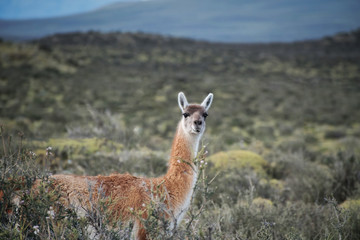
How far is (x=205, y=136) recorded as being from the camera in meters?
4.73

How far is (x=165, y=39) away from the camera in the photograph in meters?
60.8

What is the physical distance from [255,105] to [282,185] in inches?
689

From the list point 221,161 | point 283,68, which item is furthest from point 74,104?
point 283,68

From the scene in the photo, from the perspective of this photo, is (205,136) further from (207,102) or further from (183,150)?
(183,150)

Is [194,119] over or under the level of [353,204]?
over

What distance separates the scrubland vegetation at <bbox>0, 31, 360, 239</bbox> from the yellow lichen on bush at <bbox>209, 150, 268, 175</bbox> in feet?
0.12

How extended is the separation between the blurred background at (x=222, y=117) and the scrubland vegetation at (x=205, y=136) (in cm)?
6

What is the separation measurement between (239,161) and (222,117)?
12.1 m

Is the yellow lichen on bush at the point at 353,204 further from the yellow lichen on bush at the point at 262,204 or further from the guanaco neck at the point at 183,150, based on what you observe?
the guanaco neck at the point at 183,150

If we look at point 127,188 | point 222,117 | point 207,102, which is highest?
point 207,102

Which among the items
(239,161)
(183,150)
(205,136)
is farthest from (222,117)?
(183,150)

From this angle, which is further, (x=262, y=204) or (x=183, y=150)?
(x=262, y=204)

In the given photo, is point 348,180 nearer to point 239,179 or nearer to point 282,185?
point 282,185

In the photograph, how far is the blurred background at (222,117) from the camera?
4992 millimetres
